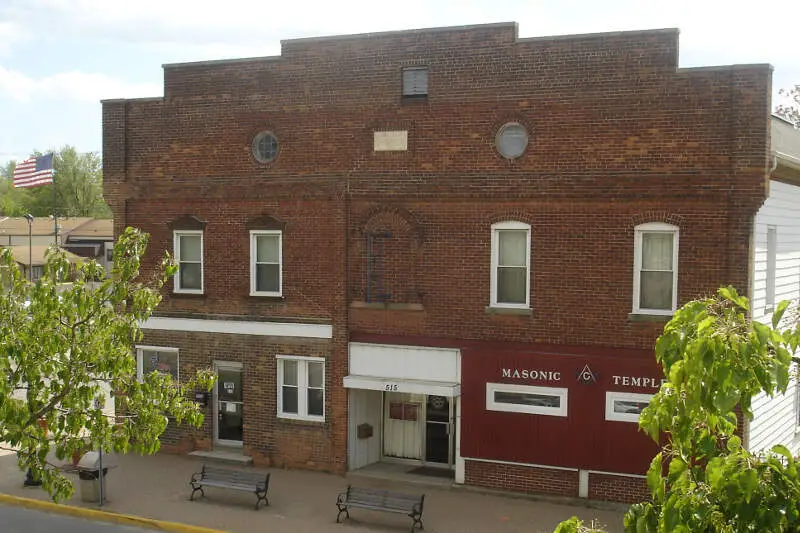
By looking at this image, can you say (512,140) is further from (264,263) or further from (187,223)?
(187,223)

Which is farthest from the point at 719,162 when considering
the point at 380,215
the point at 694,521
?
the point at 694,521

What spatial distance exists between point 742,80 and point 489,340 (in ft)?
22.3

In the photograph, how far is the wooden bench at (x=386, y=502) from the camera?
1593 cm

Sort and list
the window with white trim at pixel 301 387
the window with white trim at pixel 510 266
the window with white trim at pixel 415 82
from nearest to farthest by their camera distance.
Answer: the window with white trim at pixel 510 266 → the window with white trim at pixel 415 82 → the window with white trim at pixel 301 387

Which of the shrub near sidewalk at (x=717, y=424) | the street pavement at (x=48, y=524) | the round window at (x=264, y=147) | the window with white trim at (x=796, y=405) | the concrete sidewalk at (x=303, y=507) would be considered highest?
the round window at (x=264, y=147)

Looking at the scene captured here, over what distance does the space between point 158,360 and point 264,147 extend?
5.78m

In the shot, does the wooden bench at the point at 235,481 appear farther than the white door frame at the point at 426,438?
No

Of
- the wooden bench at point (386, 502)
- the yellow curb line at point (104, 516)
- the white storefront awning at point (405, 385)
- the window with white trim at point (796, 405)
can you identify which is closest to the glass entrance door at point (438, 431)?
the white storefront awning at point (405, 385)

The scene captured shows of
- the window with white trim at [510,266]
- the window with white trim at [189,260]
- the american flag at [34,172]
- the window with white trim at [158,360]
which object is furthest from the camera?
the american flag at [34,172]

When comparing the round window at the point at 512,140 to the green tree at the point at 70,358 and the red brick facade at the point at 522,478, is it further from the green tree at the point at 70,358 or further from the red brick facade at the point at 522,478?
the green tree at the point at 70,358

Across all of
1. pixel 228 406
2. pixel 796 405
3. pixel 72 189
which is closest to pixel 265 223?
pixel 228 406

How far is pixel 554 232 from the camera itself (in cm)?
1764

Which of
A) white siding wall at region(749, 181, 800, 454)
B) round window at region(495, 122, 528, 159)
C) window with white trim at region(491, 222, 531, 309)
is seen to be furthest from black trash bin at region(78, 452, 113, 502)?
white siding wall at region(749, 181, 800, 454)

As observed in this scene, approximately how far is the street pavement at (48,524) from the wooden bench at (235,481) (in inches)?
63.4
